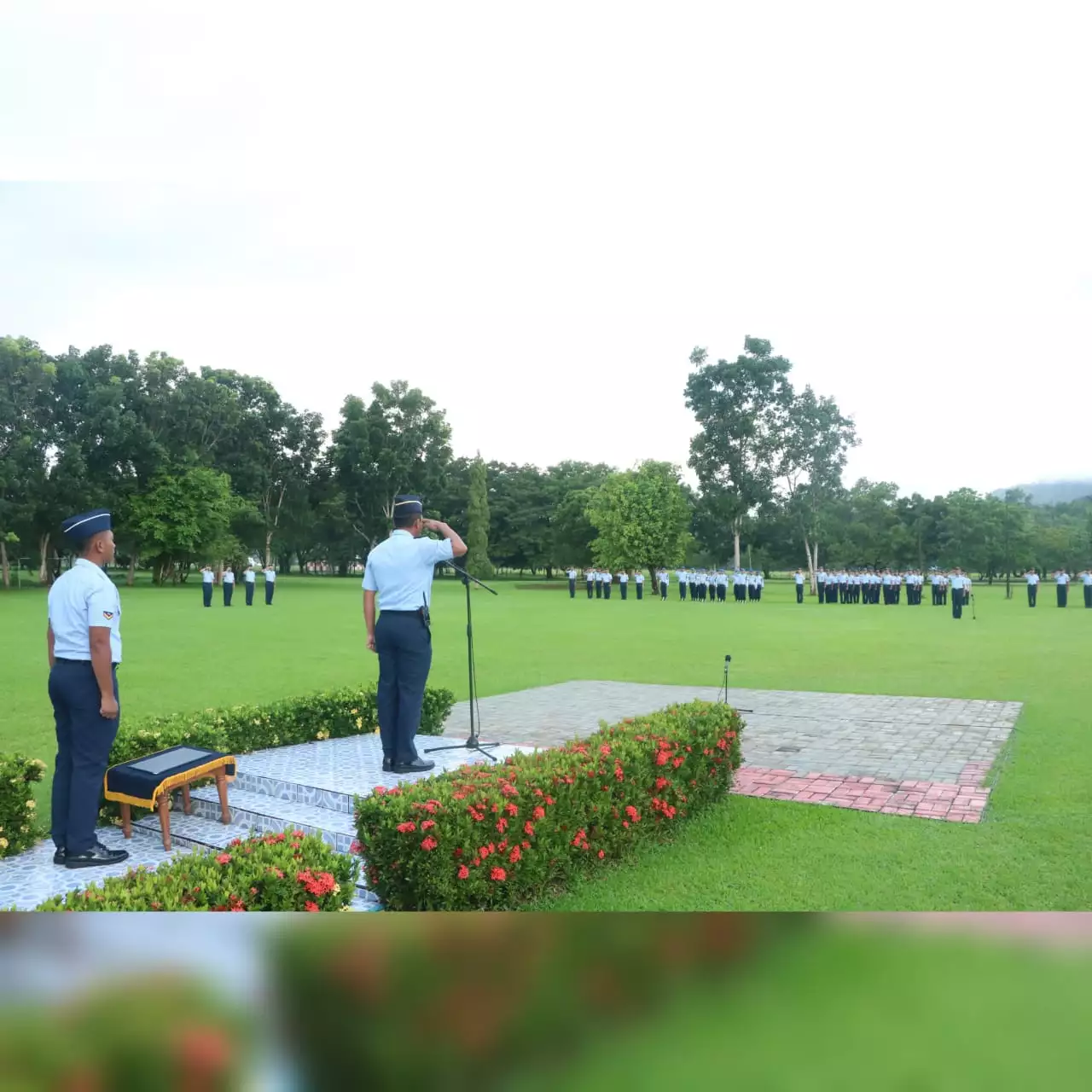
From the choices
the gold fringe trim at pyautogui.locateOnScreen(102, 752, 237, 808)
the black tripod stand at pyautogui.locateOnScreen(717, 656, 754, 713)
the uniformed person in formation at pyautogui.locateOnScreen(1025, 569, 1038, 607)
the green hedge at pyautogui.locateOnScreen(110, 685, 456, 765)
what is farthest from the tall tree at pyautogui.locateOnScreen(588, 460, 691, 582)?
the gold fringe trim at pyautogui.locateOnScreen(102, 752, 237, 808)

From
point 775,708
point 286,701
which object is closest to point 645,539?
point 775,708

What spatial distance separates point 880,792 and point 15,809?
3882 mm

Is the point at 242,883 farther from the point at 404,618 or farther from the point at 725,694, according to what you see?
the point at 725,694

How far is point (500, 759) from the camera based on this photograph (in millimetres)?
4254

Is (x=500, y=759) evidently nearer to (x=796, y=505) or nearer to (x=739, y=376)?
(x=739, y=376)

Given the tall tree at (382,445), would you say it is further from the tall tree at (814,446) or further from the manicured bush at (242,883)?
the tall tree at (814,446)

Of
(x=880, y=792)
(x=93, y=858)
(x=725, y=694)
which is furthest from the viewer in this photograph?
(x=725, y=694)

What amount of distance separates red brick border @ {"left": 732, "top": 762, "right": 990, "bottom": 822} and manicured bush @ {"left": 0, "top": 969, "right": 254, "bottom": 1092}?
3.96 meters

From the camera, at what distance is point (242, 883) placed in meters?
2.19

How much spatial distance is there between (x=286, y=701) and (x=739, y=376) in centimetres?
1306

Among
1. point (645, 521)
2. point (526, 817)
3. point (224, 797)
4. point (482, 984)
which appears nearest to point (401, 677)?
point (224, 797)

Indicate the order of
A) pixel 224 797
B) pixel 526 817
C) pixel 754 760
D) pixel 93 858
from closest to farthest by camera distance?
pixel 526 817 < pixel 93 858 < pixel 224 797 < pixel 754 760

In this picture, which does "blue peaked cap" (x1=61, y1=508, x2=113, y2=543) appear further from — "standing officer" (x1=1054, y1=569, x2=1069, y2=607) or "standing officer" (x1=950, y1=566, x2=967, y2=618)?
"standing officer" (x1=1054, y1=569, x2=1069, y2=607)

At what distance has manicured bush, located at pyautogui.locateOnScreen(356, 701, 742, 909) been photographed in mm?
2828
